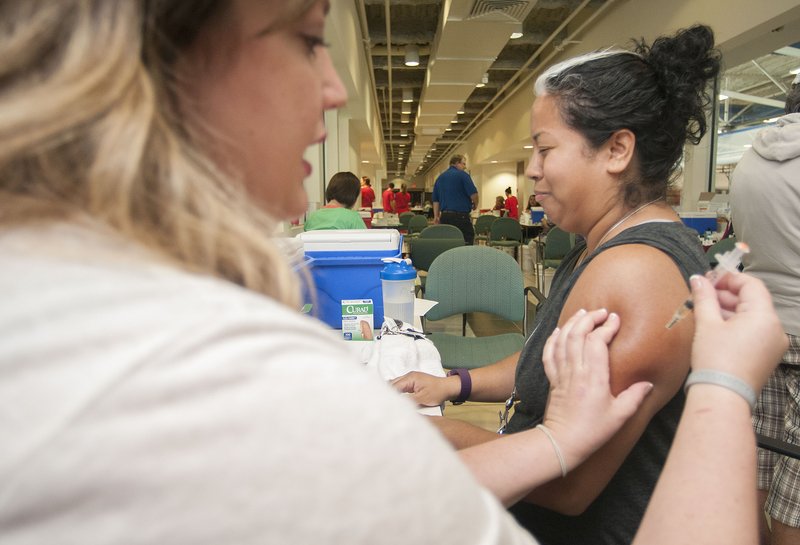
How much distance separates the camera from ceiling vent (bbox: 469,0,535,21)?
5.10 m

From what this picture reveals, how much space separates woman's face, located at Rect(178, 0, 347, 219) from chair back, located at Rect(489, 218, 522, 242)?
7595 millimetres

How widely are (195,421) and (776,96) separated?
1110 centimetres

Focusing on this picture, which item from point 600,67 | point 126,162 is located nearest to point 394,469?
point 126,162

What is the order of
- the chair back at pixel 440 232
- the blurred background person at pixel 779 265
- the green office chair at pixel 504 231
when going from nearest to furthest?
the blurred background person at pixel 779 265 < the chair back at pixel 440 232 < the green office chair at pixel 504 231

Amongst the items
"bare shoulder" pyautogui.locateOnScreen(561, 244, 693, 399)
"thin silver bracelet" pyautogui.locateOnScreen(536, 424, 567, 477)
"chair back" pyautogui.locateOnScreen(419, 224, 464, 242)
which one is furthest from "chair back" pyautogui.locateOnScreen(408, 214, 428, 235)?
"thin silver bracelet" pyautogui.locateOnScreen(536, 424, 567, 477)

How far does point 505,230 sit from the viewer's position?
7980mm

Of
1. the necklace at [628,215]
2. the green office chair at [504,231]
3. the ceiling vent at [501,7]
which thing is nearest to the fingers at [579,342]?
the necklace at [628,215]

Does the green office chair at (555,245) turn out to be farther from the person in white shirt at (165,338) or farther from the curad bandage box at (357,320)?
the person in white shirt at (165,338)

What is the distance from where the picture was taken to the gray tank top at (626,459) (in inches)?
36.7

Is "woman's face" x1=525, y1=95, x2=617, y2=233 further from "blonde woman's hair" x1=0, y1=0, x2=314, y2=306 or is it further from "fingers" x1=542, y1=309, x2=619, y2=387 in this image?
"blonde woman's hair" x1=0, y1=0, x2=314, y2=306

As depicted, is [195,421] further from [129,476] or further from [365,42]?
[365,42]

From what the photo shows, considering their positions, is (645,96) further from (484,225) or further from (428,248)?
(484,225)

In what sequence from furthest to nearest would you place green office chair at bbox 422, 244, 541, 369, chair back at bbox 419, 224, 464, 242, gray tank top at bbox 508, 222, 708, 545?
chair back at bbox 419, 224, 464, 242 < green office chair at bbox 422, 244, 541, 369 < gray tank top at bbox 508, 222, 708, 545

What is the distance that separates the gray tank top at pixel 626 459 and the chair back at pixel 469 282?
171 cm
